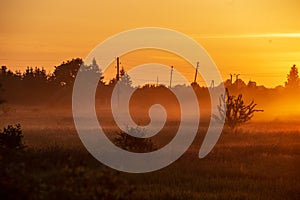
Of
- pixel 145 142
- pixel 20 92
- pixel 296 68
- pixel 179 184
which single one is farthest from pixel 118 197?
pixel 296 68

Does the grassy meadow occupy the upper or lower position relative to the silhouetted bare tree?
lower

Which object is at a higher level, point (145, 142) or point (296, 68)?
point (296, 68)

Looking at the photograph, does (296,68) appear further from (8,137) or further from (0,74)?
(8,137)

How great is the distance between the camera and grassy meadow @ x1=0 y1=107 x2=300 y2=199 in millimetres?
10531

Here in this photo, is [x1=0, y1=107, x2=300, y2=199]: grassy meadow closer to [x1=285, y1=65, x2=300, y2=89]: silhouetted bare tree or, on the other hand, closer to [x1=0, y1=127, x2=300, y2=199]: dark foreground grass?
[x1=0, y1=127, x2=300, y2=199]: dark foreground grass

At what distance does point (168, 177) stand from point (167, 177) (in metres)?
0.04

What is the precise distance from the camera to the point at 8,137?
17906 mm

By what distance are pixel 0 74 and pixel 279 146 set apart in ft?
251

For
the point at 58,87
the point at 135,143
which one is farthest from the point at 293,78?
the point at 135,143

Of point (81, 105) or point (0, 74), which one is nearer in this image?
point (81, 105)

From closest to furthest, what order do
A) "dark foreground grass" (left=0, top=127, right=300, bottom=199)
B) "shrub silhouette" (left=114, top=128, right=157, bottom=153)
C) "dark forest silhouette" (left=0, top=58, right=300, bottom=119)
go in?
"dark foreground grass" (left=0, top=127, right=300, bottom=199), "shrub silhouette" (left=114, top=128, right=157, bottom=153), "dark forest silhouette" (left=0, top=58, right=300, bottom=119)

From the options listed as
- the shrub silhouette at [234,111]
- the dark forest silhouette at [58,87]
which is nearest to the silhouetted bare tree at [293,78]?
the dark forest silhouette at [58,87]

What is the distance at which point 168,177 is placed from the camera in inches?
630

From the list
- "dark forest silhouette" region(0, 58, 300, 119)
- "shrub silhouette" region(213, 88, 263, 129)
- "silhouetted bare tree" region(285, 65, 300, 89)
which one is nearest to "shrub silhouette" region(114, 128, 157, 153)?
"shrub silhouette" region(213, 88, 263, 129)
